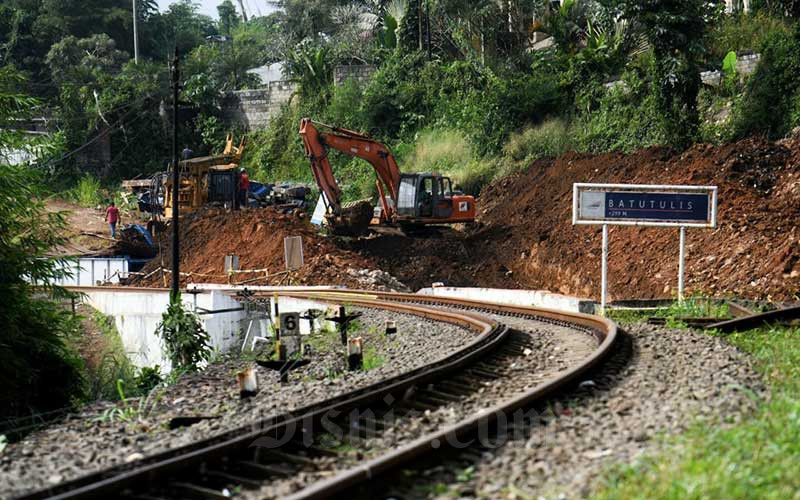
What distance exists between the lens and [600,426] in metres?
7.71

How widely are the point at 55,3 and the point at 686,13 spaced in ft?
160

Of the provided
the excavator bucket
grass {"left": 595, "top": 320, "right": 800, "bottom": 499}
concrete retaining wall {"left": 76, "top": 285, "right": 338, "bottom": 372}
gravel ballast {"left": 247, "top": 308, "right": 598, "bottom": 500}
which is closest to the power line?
concrete retaining wall {"left": 76, "top": 285, "right": 338, "bottom": 372}

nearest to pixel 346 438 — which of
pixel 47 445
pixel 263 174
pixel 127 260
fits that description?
pixel 47 445

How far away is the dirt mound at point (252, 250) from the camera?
28.5 metres

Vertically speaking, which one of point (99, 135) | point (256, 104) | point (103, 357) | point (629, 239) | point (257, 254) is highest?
point (256, 104)

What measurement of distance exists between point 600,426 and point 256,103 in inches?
1945

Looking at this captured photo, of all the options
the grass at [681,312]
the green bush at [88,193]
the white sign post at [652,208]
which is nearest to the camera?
the grass at [681,312]

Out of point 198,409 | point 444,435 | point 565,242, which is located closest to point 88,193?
point 565,242

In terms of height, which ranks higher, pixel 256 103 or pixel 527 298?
pixel 256 103

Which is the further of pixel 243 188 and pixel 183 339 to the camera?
pixel 243 188

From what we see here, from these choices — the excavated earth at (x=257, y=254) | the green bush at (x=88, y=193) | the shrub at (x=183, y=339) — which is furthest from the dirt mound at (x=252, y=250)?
the green bush at (x=88, y=193)

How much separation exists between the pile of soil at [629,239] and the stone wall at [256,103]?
22.3 metres

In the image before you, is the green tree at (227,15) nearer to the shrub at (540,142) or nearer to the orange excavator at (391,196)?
the shrub at (540,142)

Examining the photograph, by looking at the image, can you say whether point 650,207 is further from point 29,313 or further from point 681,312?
point 29,313
